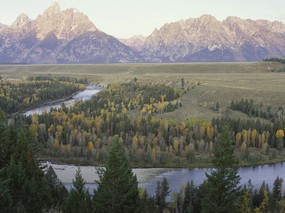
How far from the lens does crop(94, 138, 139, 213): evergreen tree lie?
3425 cm

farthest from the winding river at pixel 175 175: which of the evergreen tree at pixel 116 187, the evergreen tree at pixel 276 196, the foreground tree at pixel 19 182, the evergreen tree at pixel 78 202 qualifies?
the evergreen tree at pixel 116 187

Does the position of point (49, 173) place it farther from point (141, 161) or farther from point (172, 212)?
point (141, 161)

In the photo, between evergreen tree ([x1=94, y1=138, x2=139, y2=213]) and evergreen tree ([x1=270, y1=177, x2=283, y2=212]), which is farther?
evergreen tree ([x1=270, y1=177, x2=283, y2=212])

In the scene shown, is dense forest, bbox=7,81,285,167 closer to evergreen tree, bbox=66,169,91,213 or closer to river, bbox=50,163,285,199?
river, bbox=50,163,285,199

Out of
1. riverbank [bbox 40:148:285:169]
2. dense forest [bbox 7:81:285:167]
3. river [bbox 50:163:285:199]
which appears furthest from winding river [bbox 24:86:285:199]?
dense forest [bbox 7:81:285:167]

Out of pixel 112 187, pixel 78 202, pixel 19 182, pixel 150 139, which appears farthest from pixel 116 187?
pixel 150 139

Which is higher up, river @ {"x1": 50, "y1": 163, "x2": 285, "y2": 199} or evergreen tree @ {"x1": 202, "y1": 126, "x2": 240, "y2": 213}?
evergreen tree @ {"x1": 202, "y1": 126, "x2": 240, "y2": 213}

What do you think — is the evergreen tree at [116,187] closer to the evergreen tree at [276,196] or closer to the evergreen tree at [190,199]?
the evergreen tree at [190,199]

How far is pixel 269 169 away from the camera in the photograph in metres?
102

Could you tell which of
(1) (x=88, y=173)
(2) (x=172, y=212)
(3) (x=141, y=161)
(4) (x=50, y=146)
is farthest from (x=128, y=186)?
(4) (x=50, y=146)

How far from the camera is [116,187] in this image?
114 feet

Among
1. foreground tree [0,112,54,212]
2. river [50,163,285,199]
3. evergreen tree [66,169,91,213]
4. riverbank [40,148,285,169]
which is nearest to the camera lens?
foreground tree [0,112,54,212]

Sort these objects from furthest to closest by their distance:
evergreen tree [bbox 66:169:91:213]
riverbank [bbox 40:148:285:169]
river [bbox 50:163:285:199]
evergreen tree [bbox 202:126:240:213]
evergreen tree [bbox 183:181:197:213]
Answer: riverbank [bbox 40:148:285:169], river [bbox 50:163:285:199], evergreen tree [bbox 183:181:197:213], evergreen tree [bbox 202:126:240:213], evergreen tree [bbox 66:169:91:213]

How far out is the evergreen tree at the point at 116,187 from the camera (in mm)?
34250
